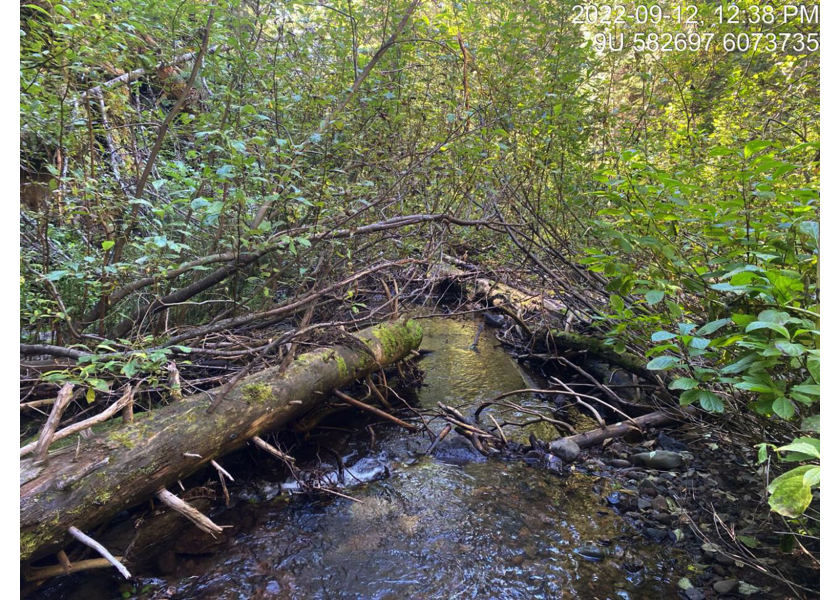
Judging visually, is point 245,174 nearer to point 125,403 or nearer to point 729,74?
point 125,403

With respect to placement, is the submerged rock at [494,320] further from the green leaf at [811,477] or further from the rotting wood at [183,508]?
the green leaf at [811,477]

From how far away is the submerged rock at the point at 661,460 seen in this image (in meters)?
3.58

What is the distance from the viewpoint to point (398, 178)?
4.81m

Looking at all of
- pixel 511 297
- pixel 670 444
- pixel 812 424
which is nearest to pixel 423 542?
pixel 812 424

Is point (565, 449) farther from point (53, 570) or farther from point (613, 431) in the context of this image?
point (53, 570)

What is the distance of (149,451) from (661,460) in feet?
13.3

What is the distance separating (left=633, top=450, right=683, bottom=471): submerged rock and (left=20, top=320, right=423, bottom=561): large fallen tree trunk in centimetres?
302

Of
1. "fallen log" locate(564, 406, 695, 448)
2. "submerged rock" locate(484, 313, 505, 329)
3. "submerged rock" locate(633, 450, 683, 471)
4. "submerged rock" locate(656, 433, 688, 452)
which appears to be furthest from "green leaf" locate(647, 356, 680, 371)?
"submerged rock" locate(484, 313, 505, 329)

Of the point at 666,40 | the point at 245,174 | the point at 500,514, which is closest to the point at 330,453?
the point at 500,514

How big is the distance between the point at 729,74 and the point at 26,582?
25.5 feet

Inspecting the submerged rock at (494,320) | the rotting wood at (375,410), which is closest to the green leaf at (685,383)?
the rotting wood at (375,410)

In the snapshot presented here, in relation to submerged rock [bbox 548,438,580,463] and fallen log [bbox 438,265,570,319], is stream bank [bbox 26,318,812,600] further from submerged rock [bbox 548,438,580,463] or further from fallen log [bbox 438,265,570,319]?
Result: fallen log [bbox 438,265,570,319]

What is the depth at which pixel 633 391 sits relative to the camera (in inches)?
192

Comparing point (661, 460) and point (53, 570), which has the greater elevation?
point (53, 570)
